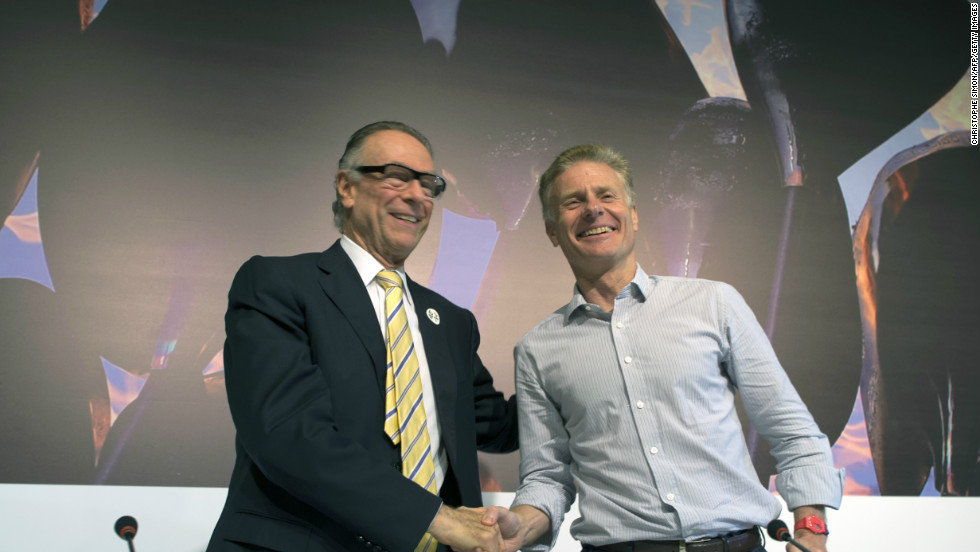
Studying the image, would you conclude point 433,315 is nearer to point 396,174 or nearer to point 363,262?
point 363,262

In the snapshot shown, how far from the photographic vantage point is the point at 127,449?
2.22 metres

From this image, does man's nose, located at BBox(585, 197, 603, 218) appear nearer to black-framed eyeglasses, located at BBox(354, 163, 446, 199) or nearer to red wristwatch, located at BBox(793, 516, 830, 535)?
black-framed eyeglasses, located at BBox(354, 163, 446, 199)

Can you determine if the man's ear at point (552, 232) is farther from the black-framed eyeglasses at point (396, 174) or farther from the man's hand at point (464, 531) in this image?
the man's hand at point (464, 531)

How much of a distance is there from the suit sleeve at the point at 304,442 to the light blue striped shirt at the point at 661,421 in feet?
1.59

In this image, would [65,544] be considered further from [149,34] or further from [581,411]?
[149,34]

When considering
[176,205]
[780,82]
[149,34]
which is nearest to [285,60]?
[149,34]

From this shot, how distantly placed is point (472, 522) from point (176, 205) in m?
1.64

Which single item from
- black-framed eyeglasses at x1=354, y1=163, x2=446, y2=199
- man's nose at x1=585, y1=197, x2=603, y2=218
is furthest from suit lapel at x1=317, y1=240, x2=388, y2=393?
man's nose at x1=585, y1=197, x2=603, y2=218

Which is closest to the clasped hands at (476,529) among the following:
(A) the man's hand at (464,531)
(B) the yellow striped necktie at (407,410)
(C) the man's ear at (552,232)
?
(A) the man's hand at (464,531)

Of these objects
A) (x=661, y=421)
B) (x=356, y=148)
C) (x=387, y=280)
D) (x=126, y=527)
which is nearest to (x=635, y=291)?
(x=661, y=421)

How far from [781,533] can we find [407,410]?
89cm

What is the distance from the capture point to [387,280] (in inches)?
70.1

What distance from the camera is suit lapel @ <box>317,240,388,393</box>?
5.29ft

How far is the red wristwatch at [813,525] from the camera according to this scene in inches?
59.4
